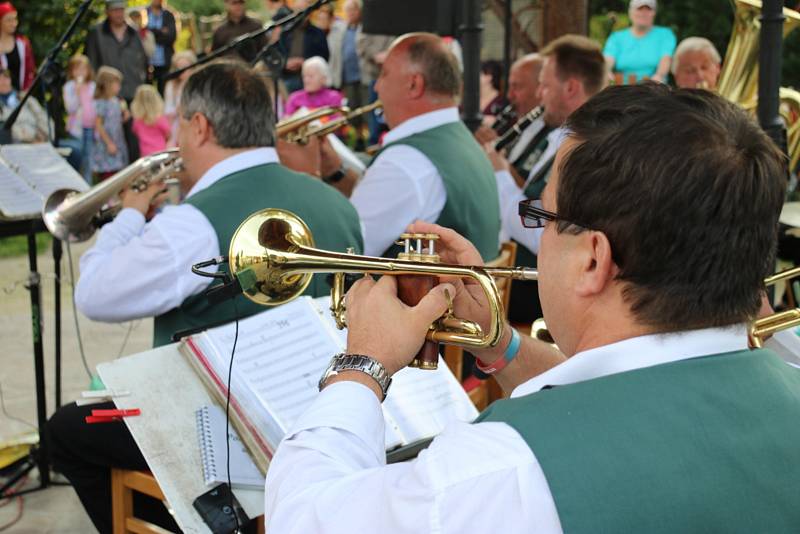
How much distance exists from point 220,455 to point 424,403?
0.48m

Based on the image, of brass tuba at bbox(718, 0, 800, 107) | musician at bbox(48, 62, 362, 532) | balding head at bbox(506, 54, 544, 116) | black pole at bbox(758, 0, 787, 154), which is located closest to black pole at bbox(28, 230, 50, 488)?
musician at bbox(48, 62, 362, 532)

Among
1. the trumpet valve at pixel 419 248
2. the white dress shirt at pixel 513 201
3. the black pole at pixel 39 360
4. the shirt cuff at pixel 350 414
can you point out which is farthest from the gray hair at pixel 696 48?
the shirt cuff at pixel 350 414

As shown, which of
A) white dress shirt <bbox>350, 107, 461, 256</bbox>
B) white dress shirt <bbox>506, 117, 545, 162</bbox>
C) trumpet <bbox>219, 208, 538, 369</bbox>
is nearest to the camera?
trumpet <bbox>219, 208, 538, 369</bbox>

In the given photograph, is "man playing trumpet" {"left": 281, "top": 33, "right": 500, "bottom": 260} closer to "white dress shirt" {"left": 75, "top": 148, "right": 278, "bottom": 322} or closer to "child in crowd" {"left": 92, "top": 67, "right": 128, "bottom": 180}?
"white dress shirt" {"left": 75, "top": 148, "right": 278, "bottom": 322}

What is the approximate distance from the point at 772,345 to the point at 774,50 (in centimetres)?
194

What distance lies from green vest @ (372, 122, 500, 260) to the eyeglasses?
225 centimetres

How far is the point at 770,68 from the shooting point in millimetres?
3639

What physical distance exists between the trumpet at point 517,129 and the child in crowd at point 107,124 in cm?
576

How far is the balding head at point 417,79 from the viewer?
404 centimetres

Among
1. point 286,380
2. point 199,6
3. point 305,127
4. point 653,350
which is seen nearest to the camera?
point 653,350

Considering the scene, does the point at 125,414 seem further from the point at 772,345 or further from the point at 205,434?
the point at 772,345

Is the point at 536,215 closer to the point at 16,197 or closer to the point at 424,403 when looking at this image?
the point at 424,403

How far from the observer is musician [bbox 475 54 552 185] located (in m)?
4.96

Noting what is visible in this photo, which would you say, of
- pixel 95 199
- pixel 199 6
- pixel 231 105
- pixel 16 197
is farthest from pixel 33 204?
pixel 199 6
